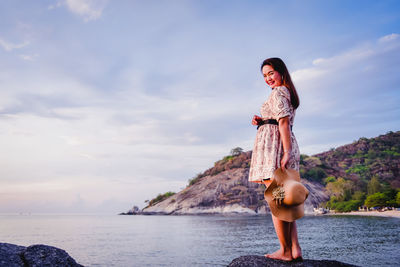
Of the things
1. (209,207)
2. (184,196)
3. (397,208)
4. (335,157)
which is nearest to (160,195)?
(184,196)

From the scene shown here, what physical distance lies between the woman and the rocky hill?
80.1 metres

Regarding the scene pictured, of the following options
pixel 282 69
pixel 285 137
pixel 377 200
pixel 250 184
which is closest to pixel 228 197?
pixel 250 184

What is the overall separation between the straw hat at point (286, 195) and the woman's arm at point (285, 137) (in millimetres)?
183

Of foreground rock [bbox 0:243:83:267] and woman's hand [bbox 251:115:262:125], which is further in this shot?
woman's hand [bbox 251:115:262:125]

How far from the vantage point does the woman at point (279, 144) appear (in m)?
4.49

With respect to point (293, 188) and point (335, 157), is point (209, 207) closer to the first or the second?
point (335, 157)

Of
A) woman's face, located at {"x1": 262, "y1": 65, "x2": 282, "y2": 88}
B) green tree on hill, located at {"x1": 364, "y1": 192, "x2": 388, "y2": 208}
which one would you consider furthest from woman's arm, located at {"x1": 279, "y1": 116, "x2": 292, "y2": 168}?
green tree on hill, located at {"x1": 364, "y1": 192, "x2": 388, "y2": 208}

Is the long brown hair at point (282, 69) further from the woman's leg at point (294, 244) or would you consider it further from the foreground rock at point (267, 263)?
the foreground rock at point (267, 263)

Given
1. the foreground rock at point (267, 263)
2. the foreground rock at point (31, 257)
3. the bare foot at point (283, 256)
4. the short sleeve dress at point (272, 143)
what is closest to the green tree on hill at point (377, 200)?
the foreground rock at point (267, 263)

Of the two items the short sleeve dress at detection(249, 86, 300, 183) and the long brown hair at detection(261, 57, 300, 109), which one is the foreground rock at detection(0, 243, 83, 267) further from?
the long brown hair at detection(261, 57, 300, 109)

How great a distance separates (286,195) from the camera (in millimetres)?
4066

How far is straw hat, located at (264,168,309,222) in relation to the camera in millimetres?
4035

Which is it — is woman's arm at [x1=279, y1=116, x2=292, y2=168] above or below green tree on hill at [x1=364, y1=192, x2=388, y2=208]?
above

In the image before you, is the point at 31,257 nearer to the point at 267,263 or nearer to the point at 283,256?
the point at 267,263
